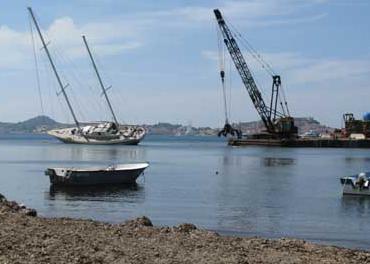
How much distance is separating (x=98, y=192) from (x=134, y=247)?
32.3 m

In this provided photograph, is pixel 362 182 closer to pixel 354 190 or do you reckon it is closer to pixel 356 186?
pixel 356 186

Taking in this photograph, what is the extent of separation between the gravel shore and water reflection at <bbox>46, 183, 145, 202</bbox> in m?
23.4

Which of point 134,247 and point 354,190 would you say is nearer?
point 134,247

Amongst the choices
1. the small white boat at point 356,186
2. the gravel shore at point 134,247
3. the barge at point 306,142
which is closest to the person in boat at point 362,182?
the small white boat at point 356,186

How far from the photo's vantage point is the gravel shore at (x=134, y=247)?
46.3ft

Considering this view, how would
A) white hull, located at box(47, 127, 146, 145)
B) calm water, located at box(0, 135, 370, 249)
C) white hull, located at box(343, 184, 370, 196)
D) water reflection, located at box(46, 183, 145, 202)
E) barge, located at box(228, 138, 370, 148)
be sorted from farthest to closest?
white hull, located at box(47, 127, 146, 145), barge, located at box(228, 138, 370, 148), white hull, located at box(343, 184, 370, 196), water reflection, located at box(46, 183, 145, 202), calm water, located at box(0, 135, 370, 249)

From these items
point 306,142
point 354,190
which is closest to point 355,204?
point 354,190

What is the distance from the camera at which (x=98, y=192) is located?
157ft

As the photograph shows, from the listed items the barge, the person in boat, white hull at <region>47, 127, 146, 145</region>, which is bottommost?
the person in boat

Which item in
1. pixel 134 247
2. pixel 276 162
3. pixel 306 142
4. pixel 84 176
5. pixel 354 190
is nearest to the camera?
pixel 134 247

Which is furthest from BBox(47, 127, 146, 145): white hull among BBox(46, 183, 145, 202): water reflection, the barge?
BBox(46, 183, 145, 202): water reflection

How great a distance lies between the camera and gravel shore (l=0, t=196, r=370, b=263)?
1412cm

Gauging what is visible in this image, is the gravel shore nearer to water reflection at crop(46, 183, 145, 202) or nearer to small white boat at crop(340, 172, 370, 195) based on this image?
water reflection at crop(46, 183, 145, 202)

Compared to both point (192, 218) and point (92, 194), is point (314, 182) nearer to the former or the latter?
point (92, 194)
